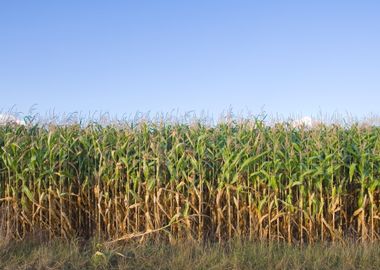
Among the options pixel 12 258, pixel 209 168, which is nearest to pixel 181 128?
pixel 209 168

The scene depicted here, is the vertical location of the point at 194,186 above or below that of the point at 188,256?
above

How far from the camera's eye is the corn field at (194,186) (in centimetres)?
854

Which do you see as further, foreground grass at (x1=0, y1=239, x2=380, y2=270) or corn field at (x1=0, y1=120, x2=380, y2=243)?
corn field at (x1=0, y1=120, x2=380, y2=243)

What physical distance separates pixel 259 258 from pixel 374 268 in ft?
5.59

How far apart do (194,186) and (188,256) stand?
1.72 metres

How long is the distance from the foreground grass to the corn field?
1.97 ft

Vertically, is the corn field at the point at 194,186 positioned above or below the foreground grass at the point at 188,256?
above

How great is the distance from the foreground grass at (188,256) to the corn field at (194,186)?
1.97 ft

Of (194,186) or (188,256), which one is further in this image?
(194,186)

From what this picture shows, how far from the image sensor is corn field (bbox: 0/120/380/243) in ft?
28.0

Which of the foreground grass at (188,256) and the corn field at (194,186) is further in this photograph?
→ the corn field at (194,186)

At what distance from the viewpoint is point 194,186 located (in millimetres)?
8539

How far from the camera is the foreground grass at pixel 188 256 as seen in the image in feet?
22.6

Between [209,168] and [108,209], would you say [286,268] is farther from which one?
[108,209]
